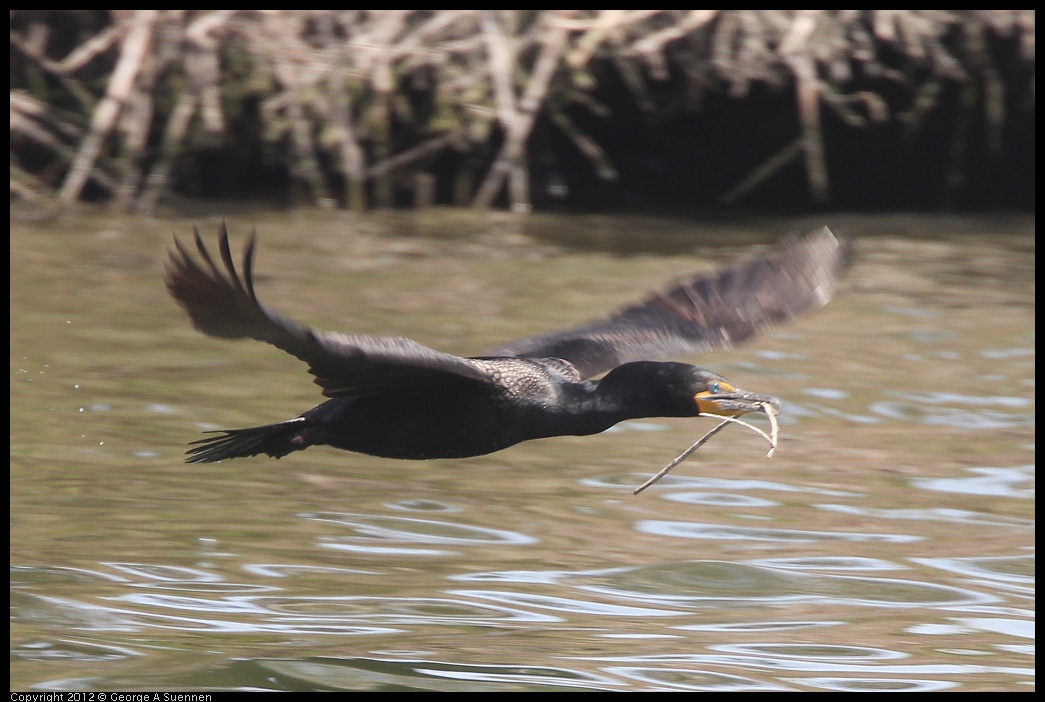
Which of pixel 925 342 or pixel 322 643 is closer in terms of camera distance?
pixel 322 643

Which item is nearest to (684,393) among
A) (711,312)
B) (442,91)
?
(711,312)

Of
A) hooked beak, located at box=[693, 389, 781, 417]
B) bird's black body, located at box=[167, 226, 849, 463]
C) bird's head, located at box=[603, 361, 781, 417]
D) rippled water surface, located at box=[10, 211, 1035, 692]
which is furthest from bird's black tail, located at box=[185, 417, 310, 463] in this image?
hooked beak, located at box=[693, 389, 781, 417]

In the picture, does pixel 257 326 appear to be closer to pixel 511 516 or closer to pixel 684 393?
pixel 684 393

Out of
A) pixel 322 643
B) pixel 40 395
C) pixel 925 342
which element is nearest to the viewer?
pixel 322 643

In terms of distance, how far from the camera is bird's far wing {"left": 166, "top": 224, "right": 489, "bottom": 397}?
11.7 feet

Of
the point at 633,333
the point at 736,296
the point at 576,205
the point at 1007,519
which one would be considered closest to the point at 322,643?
the point at 633,333

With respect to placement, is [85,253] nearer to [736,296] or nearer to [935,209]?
[736,296]

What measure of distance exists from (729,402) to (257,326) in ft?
5.21

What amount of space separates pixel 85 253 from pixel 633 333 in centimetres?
519

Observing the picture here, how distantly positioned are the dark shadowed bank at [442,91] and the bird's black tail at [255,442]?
6696 mm

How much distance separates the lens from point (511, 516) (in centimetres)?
570

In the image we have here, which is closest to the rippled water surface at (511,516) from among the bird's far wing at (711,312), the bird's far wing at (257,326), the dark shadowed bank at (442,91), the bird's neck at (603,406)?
the bird's neck at (603,406)

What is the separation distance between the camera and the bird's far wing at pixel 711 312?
526cm

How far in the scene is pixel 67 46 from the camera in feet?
38.4
